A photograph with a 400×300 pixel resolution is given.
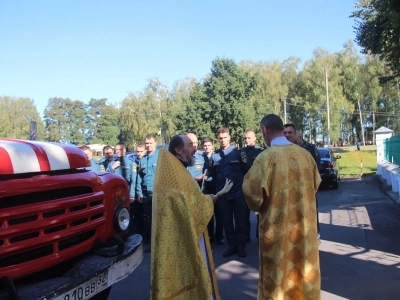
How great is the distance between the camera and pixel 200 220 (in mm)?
3289

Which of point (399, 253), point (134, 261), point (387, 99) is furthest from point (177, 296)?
point (387, 99)

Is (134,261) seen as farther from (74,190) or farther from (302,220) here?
(302,220)

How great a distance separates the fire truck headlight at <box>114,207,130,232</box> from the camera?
4.20 meters

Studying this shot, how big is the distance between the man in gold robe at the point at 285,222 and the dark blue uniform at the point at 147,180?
4.05 metres

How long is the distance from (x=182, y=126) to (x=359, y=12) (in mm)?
24272

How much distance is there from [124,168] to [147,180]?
3.13 feet

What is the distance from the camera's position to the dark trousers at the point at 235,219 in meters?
6.73

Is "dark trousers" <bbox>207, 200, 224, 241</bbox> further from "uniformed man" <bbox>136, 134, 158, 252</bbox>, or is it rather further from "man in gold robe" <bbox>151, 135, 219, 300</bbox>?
"man in gold robe" <bbox>151, 135, 219, 300</bbox>

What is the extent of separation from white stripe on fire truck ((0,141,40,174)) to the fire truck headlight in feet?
3.52

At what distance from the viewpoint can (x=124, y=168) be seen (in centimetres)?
830

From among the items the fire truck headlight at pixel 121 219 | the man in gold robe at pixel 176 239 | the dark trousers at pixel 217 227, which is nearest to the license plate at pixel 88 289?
the man in gold robe at pixel 176 239

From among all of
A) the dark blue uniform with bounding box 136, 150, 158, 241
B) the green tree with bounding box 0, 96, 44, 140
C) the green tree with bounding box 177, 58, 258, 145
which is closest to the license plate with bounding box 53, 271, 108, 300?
the dark blue uniform with bounding box 136, 150, 158, 241

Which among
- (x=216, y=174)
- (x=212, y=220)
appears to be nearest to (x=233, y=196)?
(x=216, y=174)

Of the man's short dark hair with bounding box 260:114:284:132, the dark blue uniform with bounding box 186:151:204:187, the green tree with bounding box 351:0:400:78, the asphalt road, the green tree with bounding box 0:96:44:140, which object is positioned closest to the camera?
the man's short dark hair with bounding box 260:114:284:132
